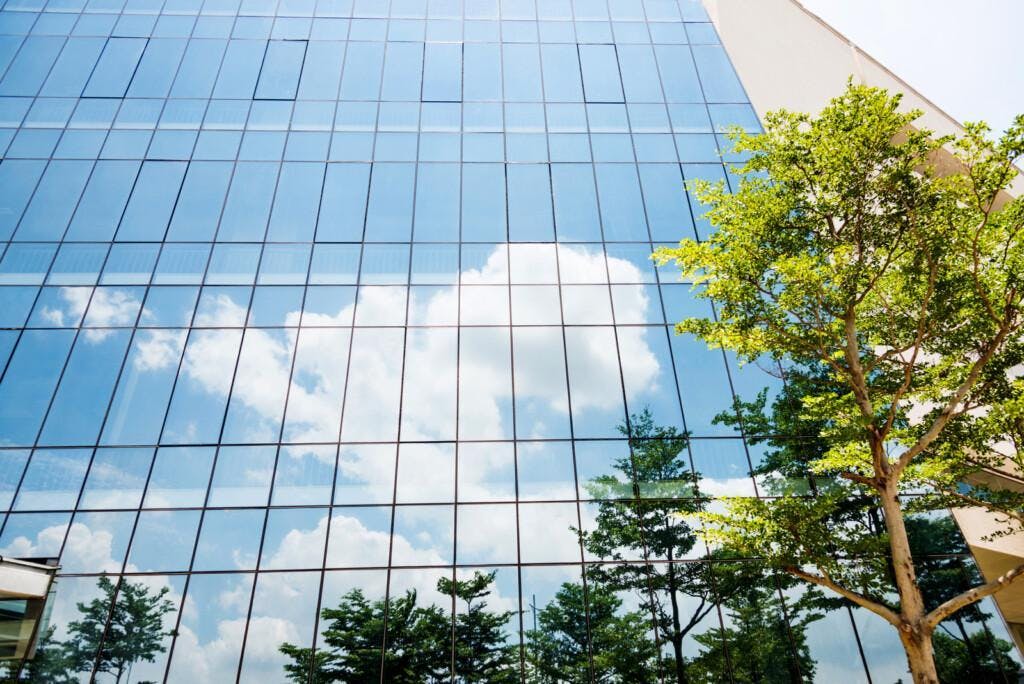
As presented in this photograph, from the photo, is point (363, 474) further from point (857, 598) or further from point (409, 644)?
point (857, 598)

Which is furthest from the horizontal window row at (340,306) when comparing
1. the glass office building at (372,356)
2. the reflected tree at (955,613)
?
the reflected tree at (955,613)

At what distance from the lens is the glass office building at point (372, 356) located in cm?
1355

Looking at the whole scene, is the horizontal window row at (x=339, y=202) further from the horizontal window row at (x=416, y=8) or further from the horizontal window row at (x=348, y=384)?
the horizontal window row at (x=416, y=8)

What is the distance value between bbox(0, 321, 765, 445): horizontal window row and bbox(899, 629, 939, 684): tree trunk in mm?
7171

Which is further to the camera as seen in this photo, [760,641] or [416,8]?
[416,8]

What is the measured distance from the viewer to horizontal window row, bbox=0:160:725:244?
18.8 m

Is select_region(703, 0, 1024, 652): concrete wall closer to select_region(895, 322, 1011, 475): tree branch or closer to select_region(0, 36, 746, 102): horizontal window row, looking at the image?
select_region(0, 36, 746, 102): horizontal window row

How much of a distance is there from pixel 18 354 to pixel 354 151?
12.4 meters

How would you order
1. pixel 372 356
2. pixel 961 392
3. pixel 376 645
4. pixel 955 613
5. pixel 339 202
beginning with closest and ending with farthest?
pixel 961 392 < pixel 376 645 < pixel 955 613 < pixel 372 356 < pixel 339 202

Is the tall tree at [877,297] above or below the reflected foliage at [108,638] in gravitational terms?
above

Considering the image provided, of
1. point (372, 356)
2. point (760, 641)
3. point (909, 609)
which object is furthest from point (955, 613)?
point (372, 356)

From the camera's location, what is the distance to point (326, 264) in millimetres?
18391

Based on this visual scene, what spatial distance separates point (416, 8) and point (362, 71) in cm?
449

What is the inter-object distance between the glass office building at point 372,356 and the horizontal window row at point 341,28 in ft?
0.50
